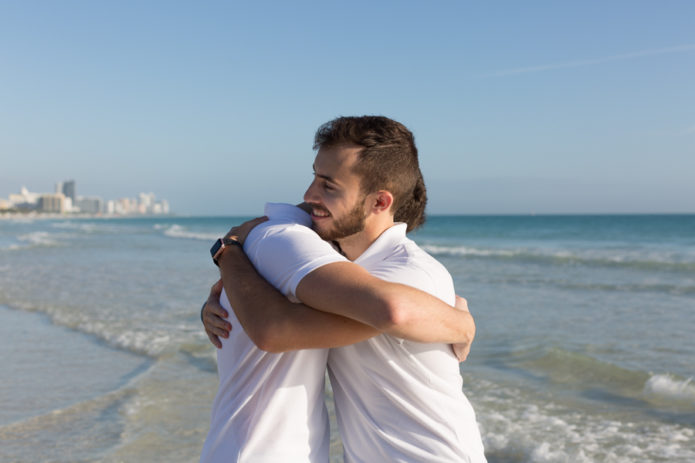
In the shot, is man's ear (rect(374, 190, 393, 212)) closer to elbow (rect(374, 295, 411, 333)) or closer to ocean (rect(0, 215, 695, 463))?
elbow (rect(374, 295, 411, 333))

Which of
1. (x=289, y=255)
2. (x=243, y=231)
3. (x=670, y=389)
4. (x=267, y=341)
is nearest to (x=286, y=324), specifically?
(x=267, y=341)

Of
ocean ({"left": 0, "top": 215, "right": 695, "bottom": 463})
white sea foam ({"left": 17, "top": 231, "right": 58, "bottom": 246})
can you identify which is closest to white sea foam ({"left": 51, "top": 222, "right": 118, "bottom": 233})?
white sea foam ({"left": 17, "top": 231, "right": 58, "bottom": 246})

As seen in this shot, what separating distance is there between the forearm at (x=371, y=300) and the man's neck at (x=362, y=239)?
351 mm

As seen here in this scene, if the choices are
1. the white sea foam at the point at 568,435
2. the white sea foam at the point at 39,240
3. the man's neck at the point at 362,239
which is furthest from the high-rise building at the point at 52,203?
the man's neck at the point at 362,239

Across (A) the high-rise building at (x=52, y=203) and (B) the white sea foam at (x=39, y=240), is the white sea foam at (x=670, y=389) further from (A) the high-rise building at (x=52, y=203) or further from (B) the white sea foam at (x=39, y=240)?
(A) the high-rise building at (x=52, y=203)

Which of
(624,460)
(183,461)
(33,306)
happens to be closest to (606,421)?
(624,460)

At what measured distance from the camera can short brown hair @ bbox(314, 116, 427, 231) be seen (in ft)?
6.36

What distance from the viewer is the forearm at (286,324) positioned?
1.70 metres

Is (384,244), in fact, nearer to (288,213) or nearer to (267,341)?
(288,213)

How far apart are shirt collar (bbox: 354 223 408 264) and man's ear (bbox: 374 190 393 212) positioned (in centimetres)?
7

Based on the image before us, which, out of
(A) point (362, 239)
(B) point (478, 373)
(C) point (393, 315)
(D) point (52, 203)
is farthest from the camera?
(D) point (52, 203)

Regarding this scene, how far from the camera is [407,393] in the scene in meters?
1.79

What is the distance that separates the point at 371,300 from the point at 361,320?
67 mm

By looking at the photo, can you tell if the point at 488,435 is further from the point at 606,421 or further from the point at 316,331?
the point at 316,331
